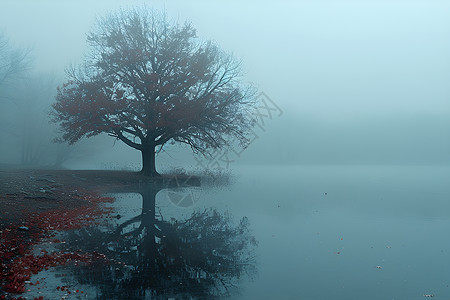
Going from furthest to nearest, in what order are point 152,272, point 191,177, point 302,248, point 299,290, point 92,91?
1. point 191,177
2. point 92,91
3. point 302,248
4. point 152,272
5. point 299,290

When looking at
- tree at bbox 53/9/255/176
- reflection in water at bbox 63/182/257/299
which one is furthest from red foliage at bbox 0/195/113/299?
tree at bbox 53/9/255/176

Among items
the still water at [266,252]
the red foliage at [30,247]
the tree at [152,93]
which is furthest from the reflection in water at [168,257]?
the tree at [152,93]

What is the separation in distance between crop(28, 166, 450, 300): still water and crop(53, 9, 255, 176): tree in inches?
405

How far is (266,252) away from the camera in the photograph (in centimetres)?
1027

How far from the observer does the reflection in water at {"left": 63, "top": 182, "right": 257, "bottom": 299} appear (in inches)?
290

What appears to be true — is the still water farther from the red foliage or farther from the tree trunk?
the tree trunk

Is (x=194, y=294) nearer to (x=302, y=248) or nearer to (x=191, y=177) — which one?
(x=302, y=248)

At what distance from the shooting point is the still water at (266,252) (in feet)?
24.7

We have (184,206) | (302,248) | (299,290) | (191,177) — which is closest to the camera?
(299,290)

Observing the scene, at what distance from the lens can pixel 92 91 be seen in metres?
27.1

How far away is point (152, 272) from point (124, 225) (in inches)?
196

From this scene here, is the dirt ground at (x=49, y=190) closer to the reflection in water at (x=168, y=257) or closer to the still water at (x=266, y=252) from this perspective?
the still water at (x=266, y=252)

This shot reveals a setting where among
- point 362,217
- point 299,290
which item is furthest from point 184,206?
point 299,290

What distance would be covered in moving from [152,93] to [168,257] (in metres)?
20.1
